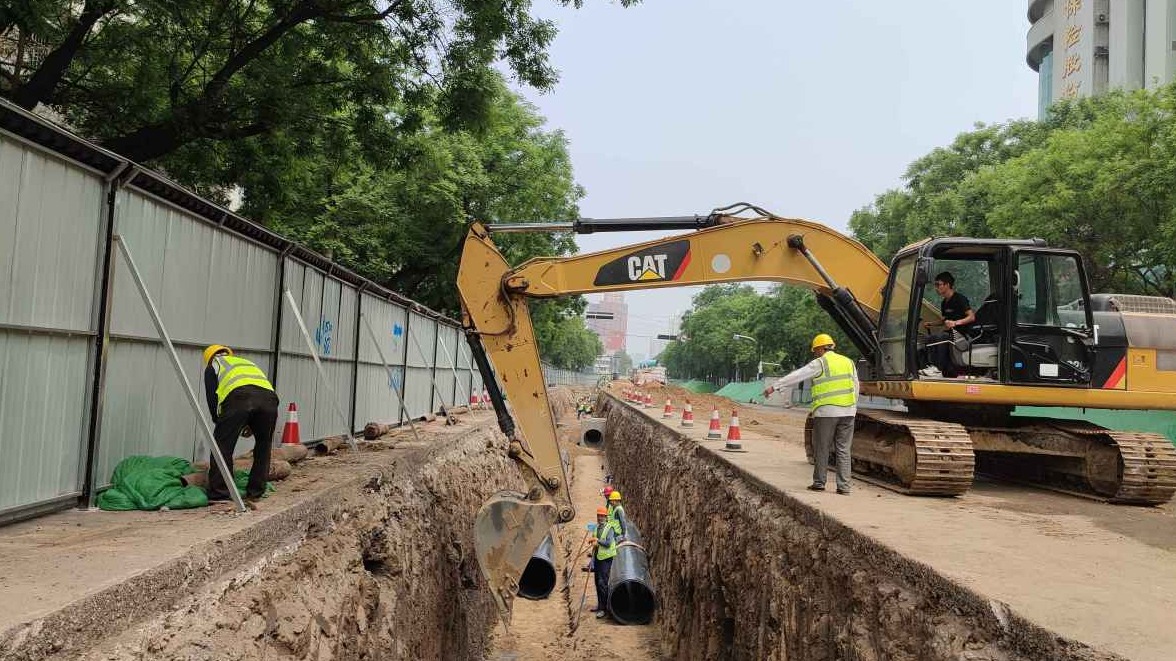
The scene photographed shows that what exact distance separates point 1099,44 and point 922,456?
50.9 meters

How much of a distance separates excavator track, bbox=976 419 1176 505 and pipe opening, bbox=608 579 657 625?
4.52 m

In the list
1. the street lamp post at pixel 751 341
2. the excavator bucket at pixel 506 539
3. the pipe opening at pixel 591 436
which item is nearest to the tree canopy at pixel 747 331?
the street lamp post at pixel 751 341

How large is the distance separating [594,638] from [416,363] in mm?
9047

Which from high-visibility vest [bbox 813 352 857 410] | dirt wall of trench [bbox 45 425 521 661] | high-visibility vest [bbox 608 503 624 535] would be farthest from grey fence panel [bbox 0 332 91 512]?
high-visibility vest [bbox 608 503 624 535]

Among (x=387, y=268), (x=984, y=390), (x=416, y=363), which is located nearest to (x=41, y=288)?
(x=984, y=390)

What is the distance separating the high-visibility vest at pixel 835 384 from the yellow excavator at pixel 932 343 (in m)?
0.72

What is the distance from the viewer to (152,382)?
6.34 m

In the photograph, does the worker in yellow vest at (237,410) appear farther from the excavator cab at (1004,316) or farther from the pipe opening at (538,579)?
the excavator cab at (1004,316)

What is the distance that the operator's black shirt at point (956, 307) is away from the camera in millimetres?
7801

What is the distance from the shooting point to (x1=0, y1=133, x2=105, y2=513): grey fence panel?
4664 millimetres

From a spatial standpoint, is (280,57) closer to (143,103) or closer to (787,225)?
(143,103)

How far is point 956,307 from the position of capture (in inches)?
309

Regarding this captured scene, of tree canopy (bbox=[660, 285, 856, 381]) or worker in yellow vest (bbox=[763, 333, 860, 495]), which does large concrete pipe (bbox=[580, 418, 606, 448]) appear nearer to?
tree canopy (bbox=[660, 285, 856, 381])

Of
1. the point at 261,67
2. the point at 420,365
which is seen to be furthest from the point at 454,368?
the point at 261,67
